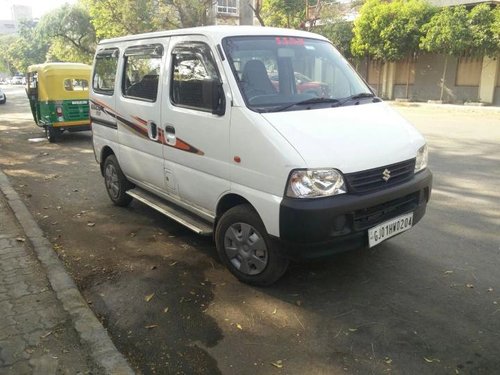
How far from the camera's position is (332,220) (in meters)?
3.29

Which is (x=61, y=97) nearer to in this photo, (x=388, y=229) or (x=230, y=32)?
(x=230, y=32)

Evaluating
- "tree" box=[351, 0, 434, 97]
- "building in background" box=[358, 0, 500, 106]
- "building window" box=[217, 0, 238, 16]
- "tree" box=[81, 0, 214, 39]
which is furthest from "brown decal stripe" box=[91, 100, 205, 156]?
"building window" box=[217, 0, 238, 16]

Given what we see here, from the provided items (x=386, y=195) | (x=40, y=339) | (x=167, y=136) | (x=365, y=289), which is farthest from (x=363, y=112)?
(x=40, y=339)

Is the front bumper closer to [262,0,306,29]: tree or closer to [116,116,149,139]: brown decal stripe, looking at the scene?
[116,116,149,139]: brown decal stripe

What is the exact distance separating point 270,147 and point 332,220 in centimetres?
70

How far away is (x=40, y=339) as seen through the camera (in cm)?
320

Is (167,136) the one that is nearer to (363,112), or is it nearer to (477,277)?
(363,112)

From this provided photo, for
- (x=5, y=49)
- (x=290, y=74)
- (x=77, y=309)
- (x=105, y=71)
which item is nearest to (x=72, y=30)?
(x=105, y=71)

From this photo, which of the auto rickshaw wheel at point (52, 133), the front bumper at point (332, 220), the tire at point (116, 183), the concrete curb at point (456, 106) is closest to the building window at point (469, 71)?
the concrete curb at point (456, 106)

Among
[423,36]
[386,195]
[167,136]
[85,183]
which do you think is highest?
[423,36]

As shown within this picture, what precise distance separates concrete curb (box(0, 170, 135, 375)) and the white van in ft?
3.89

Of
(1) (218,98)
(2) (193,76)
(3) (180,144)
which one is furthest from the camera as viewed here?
(3) (180,144)

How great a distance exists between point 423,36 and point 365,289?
72.7 ft

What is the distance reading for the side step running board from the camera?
14.3 feet
